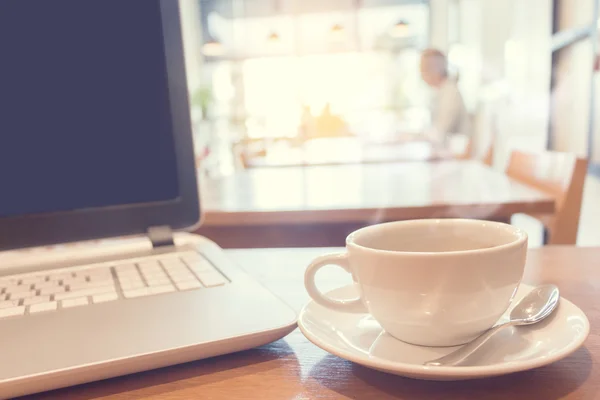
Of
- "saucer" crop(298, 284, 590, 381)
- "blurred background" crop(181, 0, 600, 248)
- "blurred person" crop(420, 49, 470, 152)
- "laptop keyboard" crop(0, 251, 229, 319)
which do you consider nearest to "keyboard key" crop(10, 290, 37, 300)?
"laptop keyboard" crop(0, 251, 229, 319)

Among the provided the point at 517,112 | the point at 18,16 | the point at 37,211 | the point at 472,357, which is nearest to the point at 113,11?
the point at 18,16

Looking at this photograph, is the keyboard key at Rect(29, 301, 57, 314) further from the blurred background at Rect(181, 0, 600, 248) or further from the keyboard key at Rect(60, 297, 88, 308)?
the blurred background at Rect(181, 0, 600, 248)

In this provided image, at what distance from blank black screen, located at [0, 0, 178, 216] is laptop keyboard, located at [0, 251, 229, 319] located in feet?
0.26

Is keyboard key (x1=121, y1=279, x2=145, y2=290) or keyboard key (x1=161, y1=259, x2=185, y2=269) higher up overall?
keyboard key (x1=121, y1=279, x2=145, y2=290)

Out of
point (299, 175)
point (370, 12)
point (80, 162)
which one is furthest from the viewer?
point (370, 12)

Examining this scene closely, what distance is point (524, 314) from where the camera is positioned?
0.33 metres

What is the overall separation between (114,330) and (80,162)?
24cm

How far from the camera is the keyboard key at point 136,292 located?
1.30 feet

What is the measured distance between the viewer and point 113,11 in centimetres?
52

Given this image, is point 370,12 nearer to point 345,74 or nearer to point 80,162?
point 345,74

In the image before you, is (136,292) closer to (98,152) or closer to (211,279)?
(211,279)

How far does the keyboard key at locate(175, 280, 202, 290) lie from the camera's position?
41 cm

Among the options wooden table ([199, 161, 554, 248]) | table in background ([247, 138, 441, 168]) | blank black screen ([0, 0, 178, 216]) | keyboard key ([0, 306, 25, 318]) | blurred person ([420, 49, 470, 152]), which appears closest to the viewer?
keyboard key ([0, 306, 25, 318])

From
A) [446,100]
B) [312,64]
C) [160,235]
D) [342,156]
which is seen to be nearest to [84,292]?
[160,235]
